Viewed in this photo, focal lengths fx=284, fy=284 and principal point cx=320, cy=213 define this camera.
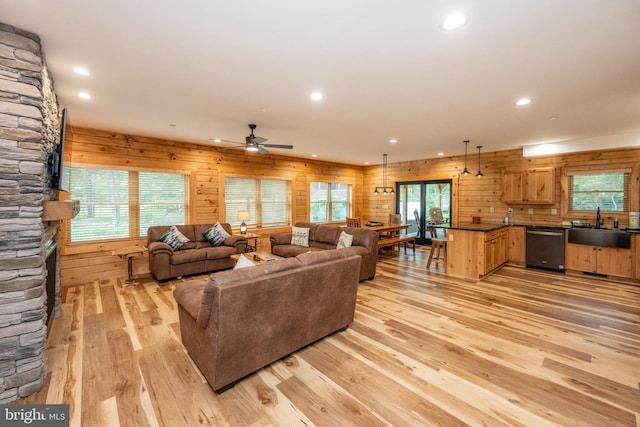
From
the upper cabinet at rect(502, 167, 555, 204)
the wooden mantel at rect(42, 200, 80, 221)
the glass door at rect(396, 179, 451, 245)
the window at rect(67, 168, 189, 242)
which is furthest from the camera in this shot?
the glass door at rect(396, 179, 451, 245)

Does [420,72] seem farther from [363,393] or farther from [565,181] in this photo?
[565,181]

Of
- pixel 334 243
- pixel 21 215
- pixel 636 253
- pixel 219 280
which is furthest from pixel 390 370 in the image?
pixel 636 253

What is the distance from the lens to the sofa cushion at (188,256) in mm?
5047

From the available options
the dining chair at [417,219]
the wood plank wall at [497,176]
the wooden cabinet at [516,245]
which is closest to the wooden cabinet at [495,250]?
the wooden cabinet at [516,245]

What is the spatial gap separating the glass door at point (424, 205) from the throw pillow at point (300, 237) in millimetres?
3662

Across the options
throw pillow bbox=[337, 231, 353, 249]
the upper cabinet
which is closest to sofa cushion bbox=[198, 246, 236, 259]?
throw pillow bbox=[337, 231, 353, 249]

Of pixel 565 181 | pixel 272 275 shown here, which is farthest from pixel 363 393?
pixel 565 181

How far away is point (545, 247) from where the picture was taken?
5875 millimetres

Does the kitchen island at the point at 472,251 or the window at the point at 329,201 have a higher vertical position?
the window at the point at 329,201

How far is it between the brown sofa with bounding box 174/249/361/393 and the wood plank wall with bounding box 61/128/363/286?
11.9 ft

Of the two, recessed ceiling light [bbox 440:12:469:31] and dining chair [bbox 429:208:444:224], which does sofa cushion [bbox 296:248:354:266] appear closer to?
recessed ceiling light [bbox 440:12:469:31]

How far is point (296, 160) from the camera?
8.19 meters

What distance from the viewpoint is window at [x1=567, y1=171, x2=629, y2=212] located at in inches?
220

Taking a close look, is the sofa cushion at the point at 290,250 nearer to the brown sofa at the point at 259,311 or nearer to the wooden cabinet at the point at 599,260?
the brown sofa at the point at 259,311
